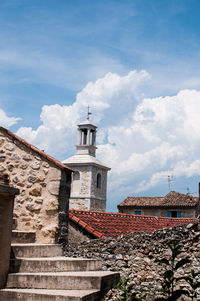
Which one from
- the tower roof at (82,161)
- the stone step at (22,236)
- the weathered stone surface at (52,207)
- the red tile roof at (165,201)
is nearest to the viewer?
the stone step at (22,236)

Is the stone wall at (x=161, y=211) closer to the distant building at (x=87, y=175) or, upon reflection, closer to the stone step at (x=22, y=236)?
the distant building at (x=87, y=175)

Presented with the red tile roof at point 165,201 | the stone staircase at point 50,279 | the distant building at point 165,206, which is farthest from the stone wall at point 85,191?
the stone staircase at point 50,279

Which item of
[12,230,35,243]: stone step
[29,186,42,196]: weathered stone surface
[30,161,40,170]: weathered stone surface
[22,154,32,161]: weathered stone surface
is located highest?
[22,154,32,161]: weathered stone surface

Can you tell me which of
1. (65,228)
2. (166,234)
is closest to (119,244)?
(166,234)

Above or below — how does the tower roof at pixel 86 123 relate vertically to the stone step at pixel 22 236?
above

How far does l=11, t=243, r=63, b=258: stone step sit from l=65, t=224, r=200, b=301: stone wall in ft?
3.41

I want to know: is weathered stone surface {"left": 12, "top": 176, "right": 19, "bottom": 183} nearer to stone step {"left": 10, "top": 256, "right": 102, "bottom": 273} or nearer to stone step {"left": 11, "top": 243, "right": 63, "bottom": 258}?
stone step {"left": 11, "top": 243, "right": 63, "bottom": 258}

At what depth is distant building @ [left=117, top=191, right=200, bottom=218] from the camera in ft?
102

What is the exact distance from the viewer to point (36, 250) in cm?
510

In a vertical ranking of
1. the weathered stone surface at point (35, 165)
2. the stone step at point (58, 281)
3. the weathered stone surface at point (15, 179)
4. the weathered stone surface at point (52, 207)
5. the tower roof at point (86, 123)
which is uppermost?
the tower roof at point (86, 123)

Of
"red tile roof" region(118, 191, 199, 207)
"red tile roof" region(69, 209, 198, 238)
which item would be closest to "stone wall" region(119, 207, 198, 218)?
"red tile roof" region(118, 191, 199, 207)

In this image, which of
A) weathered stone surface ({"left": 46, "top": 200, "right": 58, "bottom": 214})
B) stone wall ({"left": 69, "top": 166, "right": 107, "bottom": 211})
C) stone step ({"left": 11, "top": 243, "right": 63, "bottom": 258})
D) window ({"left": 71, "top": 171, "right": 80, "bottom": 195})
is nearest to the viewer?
stone step ({"left": 11, "top": 243, "right": 63, "bottom": 258})

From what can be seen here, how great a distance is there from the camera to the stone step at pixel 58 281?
167 inches

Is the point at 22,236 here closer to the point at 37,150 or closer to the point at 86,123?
the point at 37,150
